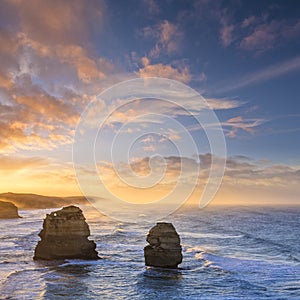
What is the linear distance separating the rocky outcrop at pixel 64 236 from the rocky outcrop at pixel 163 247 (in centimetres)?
937

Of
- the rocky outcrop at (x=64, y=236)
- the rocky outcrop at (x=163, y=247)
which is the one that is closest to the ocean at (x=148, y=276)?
the rocky outcrop at (x=163, y=247)

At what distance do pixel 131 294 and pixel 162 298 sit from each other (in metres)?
3.05

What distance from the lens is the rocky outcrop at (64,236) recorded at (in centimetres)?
4541

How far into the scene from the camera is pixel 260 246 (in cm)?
6719

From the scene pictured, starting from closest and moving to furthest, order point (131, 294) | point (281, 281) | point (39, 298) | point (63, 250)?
point (39, 298) < point (131, 294) < point (281, 281) < point (63, 250)

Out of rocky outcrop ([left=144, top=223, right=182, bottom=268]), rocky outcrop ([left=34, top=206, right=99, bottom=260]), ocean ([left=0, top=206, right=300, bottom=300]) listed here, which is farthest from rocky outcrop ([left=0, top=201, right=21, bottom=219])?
rocky outcrop ([left=144, top=223, right=182, bottom=268])

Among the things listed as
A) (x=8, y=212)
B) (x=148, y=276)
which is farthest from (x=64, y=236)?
(x=8, y=212)

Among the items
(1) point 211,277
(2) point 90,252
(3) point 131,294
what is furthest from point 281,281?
(2) point 90,252

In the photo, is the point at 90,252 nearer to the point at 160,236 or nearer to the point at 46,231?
the point at 46,231

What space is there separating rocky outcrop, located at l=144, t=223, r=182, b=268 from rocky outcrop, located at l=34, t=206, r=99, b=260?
9367 mm

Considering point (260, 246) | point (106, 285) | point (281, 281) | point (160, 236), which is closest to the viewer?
point (106, 285)

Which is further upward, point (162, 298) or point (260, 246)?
point (260, 246)

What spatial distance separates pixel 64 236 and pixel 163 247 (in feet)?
42.7

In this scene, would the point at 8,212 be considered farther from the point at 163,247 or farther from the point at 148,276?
the point at 148,276
